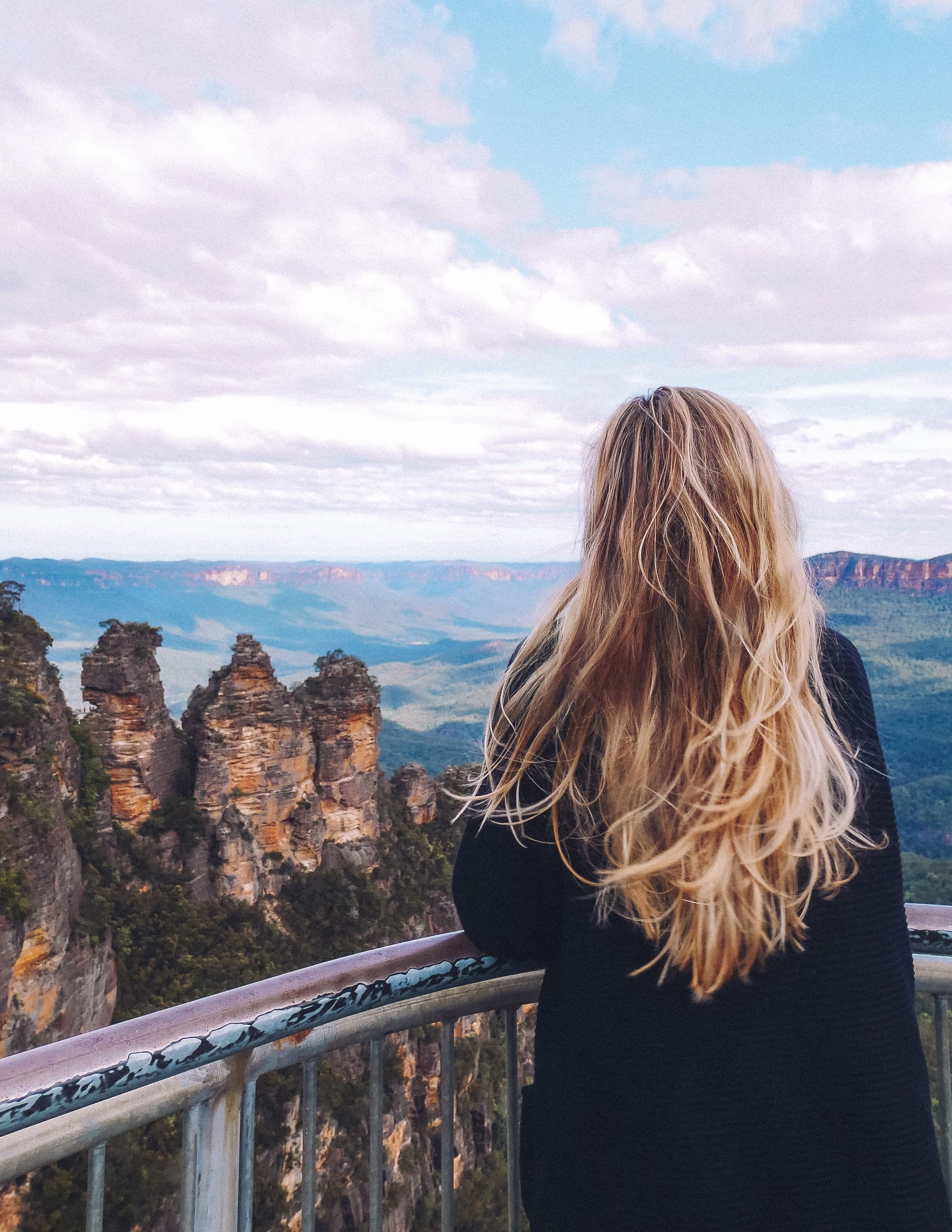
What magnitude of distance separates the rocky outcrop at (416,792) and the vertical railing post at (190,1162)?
3175 centimetres

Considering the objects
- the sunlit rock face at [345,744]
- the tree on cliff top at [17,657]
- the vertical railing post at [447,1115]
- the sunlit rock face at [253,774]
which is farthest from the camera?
the sunlit rock face at [345,744]

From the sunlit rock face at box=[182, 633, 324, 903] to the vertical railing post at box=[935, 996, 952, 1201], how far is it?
23479mm

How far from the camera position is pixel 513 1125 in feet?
6.72

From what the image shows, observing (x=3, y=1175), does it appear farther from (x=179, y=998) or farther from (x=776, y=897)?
(x=179, y=998)

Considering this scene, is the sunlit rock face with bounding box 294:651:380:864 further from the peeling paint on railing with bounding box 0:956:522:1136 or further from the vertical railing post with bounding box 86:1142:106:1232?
the vertical railing post with bounding box 86:1142:106:1232

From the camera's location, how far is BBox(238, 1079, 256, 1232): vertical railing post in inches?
64.4

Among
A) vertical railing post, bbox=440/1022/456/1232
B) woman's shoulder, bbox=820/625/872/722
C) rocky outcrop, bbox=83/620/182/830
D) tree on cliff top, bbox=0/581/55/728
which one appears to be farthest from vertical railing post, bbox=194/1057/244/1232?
rocky outcrop, bbox=83/620/182/830

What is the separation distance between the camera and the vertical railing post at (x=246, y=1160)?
1.64 metres

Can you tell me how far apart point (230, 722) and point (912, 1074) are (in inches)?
971

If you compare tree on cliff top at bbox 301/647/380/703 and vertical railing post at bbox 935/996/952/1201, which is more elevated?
vertical railing post at bbox 935/996/952/1201

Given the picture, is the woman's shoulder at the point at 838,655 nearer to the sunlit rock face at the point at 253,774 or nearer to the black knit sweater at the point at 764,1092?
the black knit sweater at the point at 764,1092

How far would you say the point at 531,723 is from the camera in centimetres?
172

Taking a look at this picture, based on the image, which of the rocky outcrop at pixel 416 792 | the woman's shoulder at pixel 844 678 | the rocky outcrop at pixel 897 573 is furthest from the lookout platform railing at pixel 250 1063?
the rocky outcrop at pixel 897 573

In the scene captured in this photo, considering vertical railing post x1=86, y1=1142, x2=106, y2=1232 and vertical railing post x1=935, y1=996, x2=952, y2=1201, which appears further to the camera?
vertical railing post x1=935, y1=996, x2=952, y2=1201
